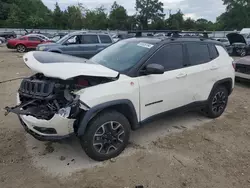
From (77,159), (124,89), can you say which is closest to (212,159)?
(124,89)

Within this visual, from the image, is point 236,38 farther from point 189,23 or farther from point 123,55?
point 189,23

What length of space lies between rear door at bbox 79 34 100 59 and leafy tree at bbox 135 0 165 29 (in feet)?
231

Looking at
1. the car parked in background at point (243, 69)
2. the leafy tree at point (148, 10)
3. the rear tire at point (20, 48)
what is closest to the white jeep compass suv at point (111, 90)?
the car parked in background at point (243, 69)

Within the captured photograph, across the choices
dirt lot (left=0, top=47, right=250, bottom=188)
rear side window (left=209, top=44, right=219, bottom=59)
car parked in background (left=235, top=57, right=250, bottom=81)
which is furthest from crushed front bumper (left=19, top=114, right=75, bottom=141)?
car parked in background (left=235, top=57, right=250, bottom=81)

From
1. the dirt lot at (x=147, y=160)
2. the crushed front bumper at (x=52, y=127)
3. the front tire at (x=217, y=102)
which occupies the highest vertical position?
the crushed front bumper at (x=52, y=127)

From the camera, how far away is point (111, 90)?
3455mm

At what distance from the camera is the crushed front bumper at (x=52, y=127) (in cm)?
315

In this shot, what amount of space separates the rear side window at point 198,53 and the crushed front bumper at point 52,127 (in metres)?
2.54

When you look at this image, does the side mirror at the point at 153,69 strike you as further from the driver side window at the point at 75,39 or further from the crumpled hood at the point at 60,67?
the driver side window at the point at 75,39

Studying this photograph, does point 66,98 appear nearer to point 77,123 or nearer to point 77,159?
point 77,123

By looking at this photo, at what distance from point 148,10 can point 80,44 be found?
73.4m

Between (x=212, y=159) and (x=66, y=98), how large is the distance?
2.28 meters

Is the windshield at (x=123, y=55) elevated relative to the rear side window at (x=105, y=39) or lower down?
elevated

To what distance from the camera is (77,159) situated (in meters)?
3.71
